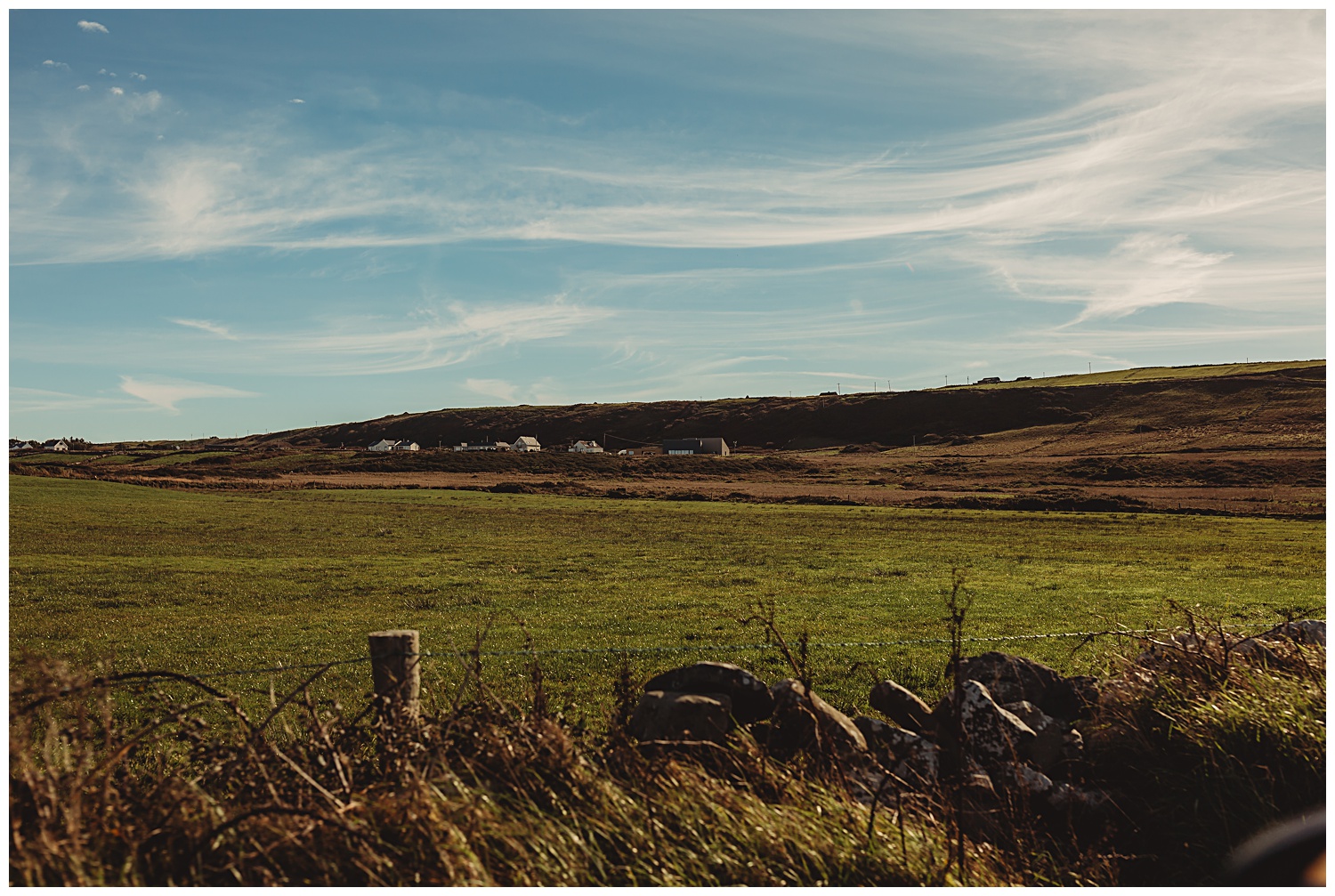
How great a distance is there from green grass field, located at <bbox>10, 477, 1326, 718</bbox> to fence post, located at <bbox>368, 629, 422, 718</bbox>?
31.6 inches

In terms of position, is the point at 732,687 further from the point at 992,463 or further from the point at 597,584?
the point at 992,463

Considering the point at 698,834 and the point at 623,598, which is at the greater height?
the point at 698,834

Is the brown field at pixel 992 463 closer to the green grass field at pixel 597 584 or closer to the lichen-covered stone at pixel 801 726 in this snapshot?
the green grass field at pixel 597 584

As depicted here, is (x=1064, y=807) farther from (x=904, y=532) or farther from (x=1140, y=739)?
(x=904, y=532)

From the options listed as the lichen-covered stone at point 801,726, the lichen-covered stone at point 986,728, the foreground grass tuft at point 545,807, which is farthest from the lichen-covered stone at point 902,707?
the foreground grass tuft at point 545,807

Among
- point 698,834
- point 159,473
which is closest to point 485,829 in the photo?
point 698,834

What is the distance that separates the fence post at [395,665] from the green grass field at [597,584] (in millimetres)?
802

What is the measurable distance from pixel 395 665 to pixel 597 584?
678 inches

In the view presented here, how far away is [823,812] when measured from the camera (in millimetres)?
5652

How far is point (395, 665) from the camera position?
6023 millimetres

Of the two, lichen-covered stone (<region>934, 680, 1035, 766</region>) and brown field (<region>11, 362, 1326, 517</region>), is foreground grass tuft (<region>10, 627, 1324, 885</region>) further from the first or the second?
brown field (<region>11, 362, 1326, 517</region>)

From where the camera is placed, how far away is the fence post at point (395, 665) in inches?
235

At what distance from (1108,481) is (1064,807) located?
81789 mm

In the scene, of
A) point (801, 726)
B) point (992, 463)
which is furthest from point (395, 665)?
point (992, 463)
